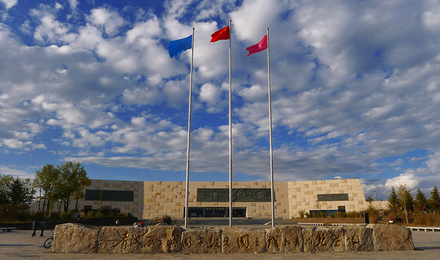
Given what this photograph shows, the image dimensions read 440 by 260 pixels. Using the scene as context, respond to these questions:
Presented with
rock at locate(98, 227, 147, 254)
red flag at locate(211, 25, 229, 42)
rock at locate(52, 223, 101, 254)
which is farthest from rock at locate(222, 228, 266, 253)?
red flag at locate(211, 25, 229, 42)

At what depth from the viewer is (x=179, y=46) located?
19.6 m

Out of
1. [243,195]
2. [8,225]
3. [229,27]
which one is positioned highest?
[229,27]

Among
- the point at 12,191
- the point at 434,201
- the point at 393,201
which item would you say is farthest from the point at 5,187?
the point at 434,201

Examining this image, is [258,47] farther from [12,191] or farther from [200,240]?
[12,191]

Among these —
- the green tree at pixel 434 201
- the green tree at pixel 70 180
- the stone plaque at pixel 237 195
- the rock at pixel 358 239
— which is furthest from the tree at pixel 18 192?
the green tree at pixel 434 201

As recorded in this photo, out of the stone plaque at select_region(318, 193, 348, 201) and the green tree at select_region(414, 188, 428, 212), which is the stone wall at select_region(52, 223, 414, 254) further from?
the stone plaque at select_region(318, 193, 348, 201)

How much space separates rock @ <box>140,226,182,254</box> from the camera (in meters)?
12.8

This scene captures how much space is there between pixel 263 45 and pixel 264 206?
3538 centimetres

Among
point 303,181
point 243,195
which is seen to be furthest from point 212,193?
point 303,181

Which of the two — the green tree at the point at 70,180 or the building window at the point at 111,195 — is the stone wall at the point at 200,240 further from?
the building window at the point at 111,195

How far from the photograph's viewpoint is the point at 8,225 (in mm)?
26922

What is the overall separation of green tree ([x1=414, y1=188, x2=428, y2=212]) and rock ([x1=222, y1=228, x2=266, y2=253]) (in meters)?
35.0

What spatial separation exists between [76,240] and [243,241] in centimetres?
783

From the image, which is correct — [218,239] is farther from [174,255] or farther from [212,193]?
[212,193]
